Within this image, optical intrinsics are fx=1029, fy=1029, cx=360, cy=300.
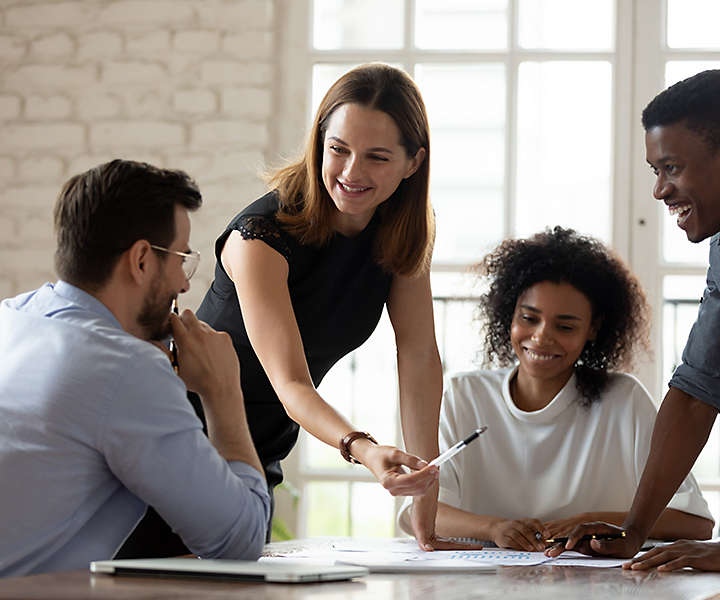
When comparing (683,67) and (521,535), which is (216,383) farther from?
(683,67)

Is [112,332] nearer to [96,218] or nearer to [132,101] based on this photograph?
[96,218]

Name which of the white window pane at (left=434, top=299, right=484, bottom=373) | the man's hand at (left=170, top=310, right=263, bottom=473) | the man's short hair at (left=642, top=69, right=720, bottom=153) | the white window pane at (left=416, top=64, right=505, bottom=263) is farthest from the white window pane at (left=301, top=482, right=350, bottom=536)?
the man's hand at (left=170, top=310, right=263, bottom=473)

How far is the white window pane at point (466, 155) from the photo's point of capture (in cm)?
362

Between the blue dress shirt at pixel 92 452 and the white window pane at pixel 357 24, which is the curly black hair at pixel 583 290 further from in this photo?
the blue dress shirt at pixel 92 452

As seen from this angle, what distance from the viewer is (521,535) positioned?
194cm

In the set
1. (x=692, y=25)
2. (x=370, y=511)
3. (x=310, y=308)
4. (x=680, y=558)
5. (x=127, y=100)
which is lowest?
(x=370, y=511)

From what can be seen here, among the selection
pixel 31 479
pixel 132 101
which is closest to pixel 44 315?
pixel 31 479

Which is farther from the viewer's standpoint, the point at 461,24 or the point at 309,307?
the point at 461,24

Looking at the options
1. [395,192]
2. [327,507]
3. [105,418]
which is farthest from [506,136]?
[105,418]

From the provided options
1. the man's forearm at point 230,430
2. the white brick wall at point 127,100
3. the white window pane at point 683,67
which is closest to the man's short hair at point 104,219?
the man's forearm at point 230,430

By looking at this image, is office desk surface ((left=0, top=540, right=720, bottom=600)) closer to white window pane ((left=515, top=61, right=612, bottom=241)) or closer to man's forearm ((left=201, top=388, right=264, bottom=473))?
man's forearm ((left=201, top=388, right=264, bottom=473))

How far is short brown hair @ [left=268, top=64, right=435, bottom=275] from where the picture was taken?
1.85 metres

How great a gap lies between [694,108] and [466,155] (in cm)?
179

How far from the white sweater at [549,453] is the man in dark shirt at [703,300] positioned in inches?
15.0
